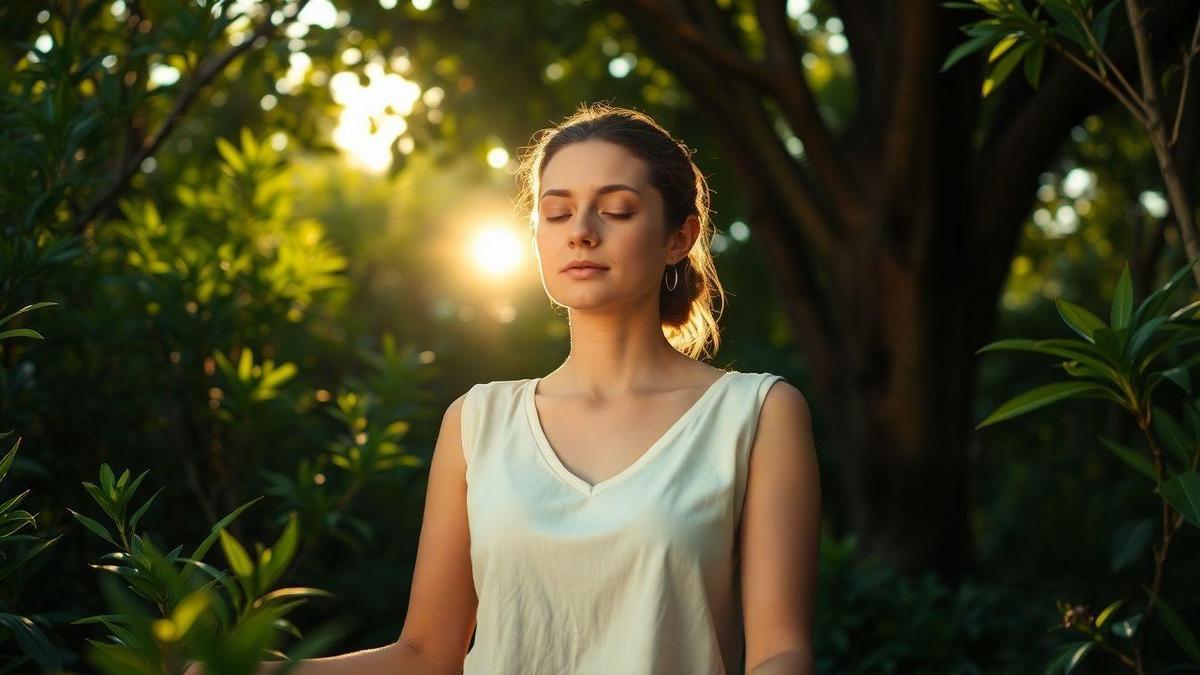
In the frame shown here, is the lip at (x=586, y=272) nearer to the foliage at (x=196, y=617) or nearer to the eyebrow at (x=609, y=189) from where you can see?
the eyebrow at (x=609, y=189)

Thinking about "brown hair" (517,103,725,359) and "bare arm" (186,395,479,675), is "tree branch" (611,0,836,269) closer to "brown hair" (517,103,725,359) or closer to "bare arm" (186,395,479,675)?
"brown hair" (517,103,725,359)

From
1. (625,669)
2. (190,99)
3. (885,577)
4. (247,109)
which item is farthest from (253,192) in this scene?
(625,669)

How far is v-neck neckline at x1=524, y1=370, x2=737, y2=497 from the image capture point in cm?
240

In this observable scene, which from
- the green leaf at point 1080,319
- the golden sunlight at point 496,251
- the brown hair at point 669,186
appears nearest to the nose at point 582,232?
the brown hair at point 669,186

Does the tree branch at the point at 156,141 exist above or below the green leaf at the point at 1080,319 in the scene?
above

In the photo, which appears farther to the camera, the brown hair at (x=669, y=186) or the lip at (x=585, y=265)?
the brown hair at (x=669, y=186)

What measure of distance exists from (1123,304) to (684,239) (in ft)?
2.93

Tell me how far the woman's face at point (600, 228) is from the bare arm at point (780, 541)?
371 mm

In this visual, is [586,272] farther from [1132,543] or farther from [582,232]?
[1132,543]

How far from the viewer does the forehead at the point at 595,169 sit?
2.53 meters

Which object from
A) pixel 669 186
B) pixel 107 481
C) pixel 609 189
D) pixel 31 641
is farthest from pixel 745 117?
pixel 31 641

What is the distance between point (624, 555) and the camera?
91.2 inches

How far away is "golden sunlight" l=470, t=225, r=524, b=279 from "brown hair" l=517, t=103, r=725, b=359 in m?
5.50

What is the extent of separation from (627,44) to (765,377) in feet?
17.8
